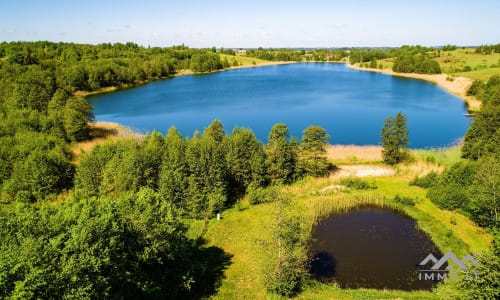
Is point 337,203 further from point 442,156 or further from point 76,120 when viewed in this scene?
point 76,120

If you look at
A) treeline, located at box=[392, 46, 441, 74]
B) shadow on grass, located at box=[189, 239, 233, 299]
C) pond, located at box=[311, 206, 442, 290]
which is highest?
treeline, located at box=[392, 46, 441, 74]

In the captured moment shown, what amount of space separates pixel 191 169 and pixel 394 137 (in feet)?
77.9

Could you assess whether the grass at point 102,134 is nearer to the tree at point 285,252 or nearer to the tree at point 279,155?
the tree at point 279,155

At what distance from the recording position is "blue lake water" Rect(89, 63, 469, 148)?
57278 mm

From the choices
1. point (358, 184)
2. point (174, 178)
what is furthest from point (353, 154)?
point (174, 178)

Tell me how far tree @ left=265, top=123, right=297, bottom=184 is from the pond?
694 centimetres

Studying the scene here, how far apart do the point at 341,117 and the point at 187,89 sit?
51.0 meters

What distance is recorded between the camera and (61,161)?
3098 cm

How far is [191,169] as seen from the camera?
2820 cm

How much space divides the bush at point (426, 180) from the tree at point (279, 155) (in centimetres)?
1287

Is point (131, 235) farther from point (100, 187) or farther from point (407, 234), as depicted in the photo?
point (407, 234)

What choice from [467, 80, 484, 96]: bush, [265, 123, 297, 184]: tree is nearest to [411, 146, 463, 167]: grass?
[265, 123, 297, 184]: tree

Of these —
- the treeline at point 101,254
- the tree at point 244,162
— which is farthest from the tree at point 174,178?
the treeline at point 101,254

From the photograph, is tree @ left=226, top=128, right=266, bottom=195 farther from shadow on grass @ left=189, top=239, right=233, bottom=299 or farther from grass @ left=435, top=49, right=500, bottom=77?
grass @ left=435, top=49, right=500, bottom=77
